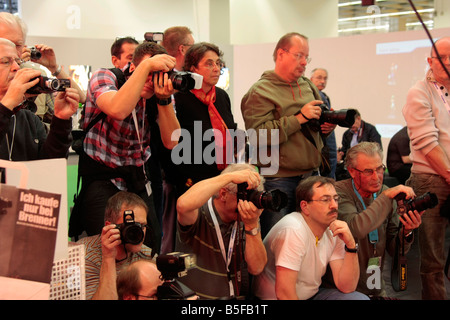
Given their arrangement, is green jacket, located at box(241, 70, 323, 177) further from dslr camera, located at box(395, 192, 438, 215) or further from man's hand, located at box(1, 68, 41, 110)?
man's hand, located at box(1, 68, 41, 110)

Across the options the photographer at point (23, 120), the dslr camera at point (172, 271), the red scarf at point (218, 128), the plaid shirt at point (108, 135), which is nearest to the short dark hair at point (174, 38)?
the red scarf at point (218, 128)

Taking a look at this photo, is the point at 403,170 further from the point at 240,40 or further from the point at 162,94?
the point at 240,40

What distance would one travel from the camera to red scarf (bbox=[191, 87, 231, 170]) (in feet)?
8.93

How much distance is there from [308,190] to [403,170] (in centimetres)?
286

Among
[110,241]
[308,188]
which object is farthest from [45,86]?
[308,188]

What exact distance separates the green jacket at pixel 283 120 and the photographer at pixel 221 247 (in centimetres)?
59

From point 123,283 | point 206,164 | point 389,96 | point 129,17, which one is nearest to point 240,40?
point 129,17

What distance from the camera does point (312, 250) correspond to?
2387 mm

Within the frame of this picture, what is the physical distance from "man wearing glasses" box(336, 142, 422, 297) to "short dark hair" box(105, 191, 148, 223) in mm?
1045

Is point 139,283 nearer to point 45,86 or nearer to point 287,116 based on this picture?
point 45,86

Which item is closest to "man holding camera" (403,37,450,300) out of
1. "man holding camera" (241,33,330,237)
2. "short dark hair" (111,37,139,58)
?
"man holding camera" (241,33,330,237)

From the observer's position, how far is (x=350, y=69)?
7.42 metres

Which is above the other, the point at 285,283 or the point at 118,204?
the point at 118,204

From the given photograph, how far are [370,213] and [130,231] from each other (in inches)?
48.3
